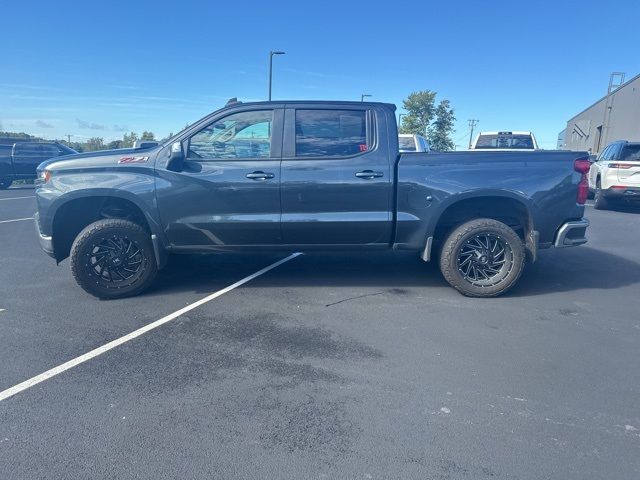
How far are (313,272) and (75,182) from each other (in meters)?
2.88

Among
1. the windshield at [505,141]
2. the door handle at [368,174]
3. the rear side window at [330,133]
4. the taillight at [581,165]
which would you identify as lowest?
the door handle at [368,174]

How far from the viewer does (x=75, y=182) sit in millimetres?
4465

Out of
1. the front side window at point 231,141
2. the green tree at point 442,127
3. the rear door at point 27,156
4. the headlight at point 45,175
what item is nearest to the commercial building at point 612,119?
the green tree at point 442,127

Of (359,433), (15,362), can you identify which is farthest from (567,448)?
(15,362)

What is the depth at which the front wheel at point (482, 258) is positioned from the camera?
184 inches

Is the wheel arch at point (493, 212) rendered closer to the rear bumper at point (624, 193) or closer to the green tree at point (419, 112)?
the rear bumper at point (624, 193)

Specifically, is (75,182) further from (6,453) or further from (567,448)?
(567,448)

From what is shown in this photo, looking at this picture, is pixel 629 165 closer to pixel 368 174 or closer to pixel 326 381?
pixel 368 174

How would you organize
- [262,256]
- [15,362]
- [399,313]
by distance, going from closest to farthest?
[15,362], [399,313], [262,256]

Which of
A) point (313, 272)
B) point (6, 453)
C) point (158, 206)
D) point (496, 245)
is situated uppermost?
point (158, 206)

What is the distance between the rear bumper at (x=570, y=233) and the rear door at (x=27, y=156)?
776 inches

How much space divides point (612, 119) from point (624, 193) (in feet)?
77.5

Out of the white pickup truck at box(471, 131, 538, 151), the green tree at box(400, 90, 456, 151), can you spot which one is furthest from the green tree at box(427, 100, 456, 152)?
the white pickup truck at box(471, 131, 538, 151)

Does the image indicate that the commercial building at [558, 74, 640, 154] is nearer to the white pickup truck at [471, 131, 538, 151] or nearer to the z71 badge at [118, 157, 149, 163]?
the white pickup truck at [471, 131, 538, 151]
